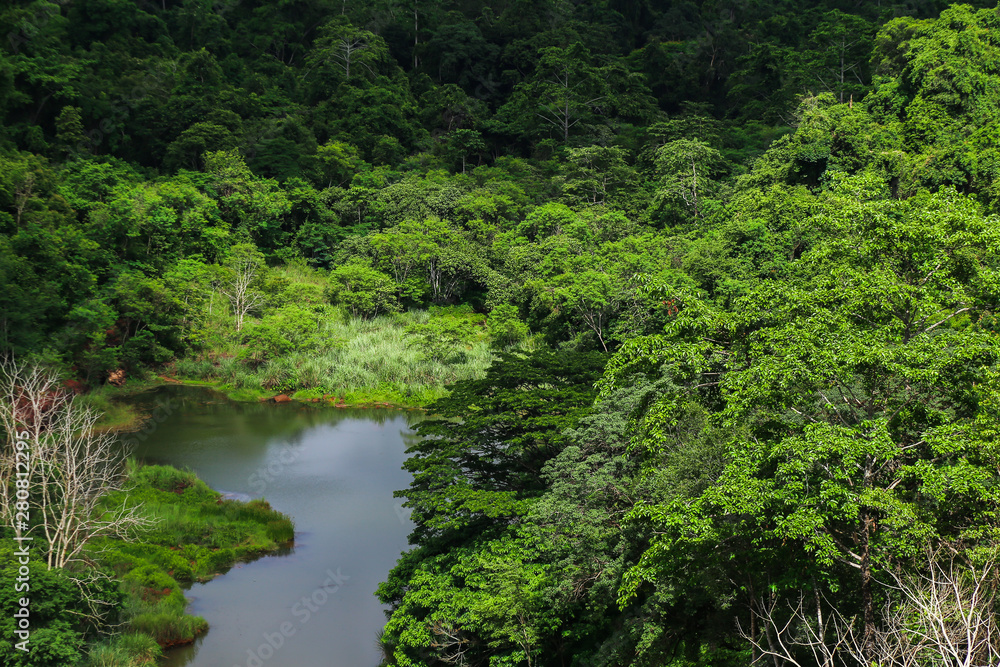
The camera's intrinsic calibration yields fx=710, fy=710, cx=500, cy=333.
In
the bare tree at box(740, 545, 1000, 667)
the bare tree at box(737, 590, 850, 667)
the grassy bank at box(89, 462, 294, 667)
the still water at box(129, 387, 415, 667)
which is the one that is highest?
the bare tree at box(740, 545, 1000, 667)

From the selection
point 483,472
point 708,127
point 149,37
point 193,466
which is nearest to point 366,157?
point 149,37

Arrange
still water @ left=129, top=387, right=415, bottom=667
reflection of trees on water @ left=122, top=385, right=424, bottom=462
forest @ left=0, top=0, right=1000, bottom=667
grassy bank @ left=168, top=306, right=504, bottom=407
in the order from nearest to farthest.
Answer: forest @ left=0, top=0, right=1000, bottom=667
still water @ left=129, top=387, right=415, bottom=667
reflection of trees on water @ left=122, top=385, right=424, bottom=462
grassy bank @ left=168, top=306, right=504, bottom=407

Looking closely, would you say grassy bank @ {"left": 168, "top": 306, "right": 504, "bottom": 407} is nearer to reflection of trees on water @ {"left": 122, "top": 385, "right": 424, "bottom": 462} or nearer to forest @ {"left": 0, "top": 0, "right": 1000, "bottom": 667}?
forest @ {"left": 0, "top": 0, "right": 1000, "bottom": 667}

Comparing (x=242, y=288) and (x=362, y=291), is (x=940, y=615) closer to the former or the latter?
(x=242, y=288)

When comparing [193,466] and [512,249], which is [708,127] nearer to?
[512,249]

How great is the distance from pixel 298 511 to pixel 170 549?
12.7 ft

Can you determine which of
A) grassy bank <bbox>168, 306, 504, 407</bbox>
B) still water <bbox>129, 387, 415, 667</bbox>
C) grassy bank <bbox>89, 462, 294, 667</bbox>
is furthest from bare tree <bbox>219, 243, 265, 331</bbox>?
grassy bank <bbox>89, 462, 294, 667</bbox>

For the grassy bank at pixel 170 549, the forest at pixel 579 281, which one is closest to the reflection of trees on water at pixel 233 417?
the forest at pixel 579 281

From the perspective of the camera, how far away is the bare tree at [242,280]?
118ft

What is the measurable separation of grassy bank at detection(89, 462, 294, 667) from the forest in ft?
2.68

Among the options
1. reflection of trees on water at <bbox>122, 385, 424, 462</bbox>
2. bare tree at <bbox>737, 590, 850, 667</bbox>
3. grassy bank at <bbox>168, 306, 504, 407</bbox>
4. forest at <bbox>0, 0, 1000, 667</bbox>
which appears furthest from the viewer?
grassy bank at <bbox>168, 306, 504, 407</bbox>

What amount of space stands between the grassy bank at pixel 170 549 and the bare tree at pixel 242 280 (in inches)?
568

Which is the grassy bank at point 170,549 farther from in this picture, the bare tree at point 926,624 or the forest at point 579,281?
the bare tree at point 926,624

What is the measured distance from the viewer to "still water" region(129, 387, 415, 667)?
15445 millimetres
